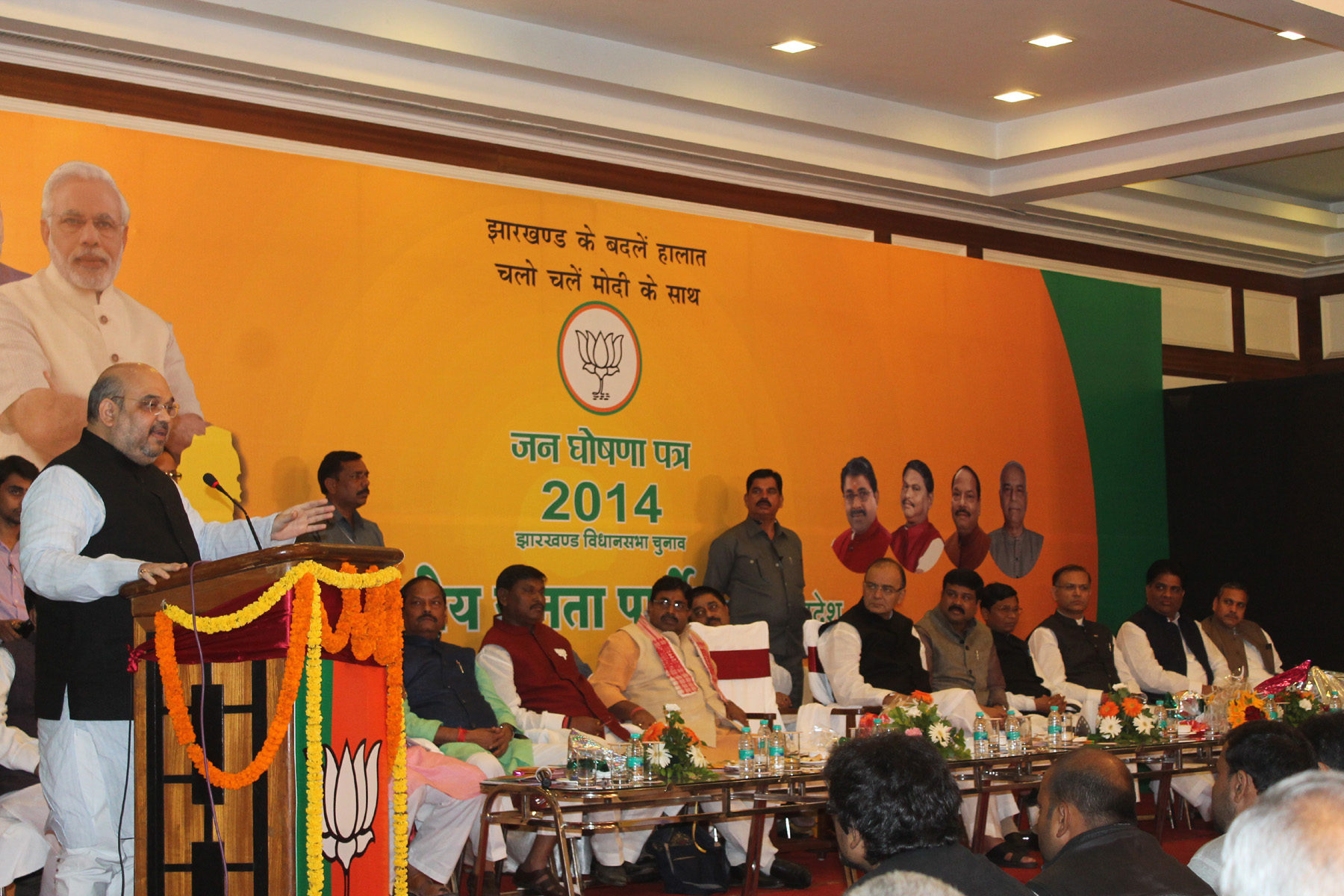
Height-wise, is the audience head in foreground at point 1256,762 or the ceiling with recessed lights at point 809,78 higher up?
the ceiling with recessed lights at point 809,78

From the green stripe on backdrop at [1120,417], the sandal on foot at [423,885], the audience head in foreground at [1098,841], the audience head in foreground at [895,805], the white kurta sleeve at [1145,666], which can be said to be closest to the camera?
the audience head in foreground at [895,805]

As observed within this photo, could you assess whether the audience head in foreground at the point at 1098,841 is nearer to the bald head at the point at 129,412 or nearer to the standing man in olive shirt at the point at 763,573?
the bald head at the point at 129,412

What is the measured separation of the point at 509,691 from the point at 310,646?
9.43 feet

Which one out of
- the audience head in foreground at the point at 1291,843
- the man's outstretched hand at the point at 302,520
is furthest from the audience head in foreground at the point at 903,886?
the man's outstretched hand at the point at 302,520

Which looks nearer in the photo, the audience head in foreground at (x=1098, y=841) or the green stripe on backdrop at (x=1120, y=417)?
the audience head in foreground at (x=1098, y=841)

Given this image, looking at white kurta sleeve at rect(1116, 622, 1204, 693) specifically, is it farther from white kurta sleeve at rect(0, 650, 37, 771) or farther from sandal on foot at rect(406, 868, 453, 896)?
white kurta sleeve at rect(0, 650, 37, 771)

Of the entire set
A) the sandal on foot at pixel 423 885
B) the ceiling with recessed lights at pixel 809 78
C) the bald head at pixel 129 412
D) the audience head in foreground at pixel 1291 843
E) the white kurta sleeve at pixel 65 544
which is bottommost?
the sandal on foot at pixel 423 885

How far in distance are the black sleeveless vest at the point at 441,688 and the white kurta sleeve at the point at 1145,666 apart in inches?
149

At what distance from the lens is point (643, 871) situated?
5613 mm

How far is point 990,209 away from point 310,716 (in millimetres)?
7709

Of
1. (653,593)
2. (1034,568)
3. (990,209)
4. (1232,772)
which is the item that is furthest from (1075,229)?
(1232,772)

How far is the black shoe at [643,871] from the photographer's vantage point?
560cm

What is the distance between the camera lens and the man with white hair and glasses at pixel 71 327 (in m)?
5.44

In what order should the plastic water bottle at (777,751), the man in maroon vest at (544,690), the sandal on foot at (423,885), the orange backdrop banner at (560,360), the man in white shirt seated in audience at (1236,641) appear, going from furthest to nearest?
1. the man in white shirt seated in audience at (1236,641)
2. the orange backdrop banner at (560,360)
3. the man in maroon vest at (544,690)
4. the sandal on foot at (423,885)
5. the plastic water bottle at (777,751)
